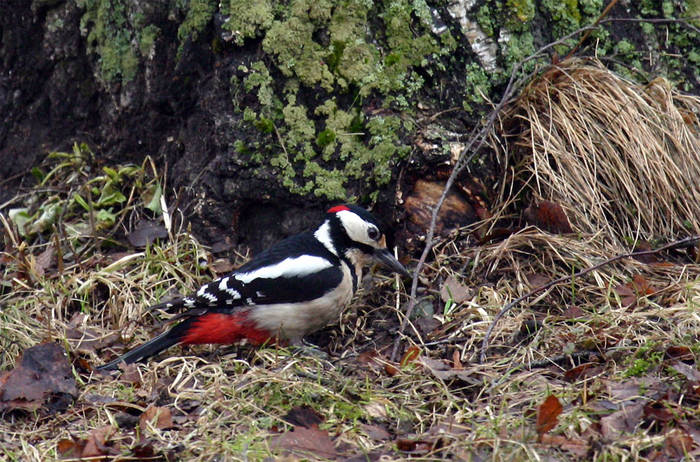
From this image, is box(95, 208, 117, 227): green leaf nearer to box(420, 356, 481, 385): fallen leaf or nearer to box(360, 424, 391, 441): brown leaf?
box(420, 356, 481, 385): fallen leaf

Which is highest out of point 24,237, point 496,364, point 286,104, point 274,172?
point 286,104

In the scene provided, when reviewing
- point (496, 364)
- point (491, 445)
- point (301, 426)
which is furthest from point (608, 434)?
point (301, 426)

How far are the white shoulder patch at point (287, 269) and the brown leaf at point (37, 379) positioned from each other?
3.10 ft

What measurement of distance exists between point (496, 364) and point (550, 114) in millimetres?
1512

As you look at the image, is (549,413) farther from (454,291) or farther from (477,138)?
(477,138)

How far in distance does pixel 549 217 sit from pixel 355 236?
98 cm

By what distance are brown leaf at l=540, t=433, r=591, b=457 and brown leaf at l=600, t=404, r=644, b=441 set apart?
9 centimetres

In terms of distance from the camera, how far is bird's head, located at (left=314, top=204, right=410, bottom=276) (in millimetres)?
4465

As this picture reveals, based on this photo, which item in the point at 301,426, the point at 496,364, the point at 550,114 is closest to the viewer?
the point at 301,426

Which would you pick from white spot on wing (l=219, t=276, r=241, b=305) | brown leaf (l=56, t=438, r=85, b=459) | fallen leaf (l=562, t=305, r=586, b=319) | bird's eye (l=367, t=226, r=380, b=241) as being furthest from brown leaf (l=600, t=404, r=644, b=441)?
white spot on wing (l=219, t=276, r=241, b=305)

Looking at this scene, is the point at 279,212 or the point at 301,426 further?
the point at 279,212

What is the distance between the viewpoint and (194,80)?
16.1ft

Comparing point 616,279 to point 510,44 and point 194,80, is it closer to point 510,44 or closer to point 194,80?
point 510,44

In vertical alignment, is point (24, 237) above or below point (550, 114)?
below
